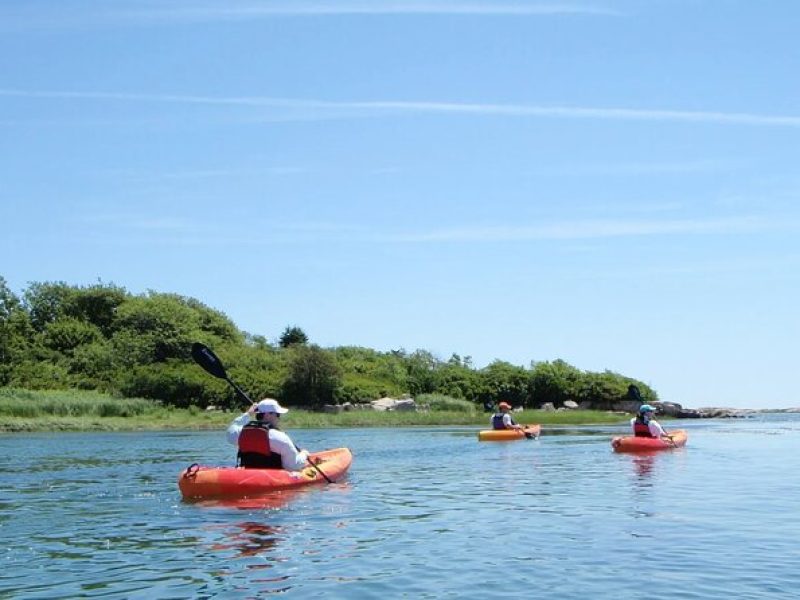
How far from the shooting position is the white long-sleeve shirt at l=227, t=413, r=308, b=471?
1514 cm

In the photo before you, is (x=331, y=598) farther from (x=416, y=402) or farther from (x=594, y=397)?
(x=594, y=397)

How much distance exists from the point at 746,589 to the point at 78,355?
56.1 metres

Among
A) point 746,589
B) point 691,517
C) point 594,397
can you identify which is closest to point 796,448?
point 691,517

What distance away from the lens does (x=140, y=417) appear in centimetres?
4359

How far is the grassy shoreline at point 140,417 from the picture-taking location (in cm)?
3850

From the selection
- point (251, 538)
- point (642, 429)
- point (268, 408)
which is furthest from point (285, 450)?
point (642, 429)

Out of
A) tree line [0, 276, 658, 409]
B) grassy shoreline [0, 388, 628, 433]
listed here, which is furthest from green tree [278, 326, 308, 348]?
grassy shoreline [0, 388, 628, 433]

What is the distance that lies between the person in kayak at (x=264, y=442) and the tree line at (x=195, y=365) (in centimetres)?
3695

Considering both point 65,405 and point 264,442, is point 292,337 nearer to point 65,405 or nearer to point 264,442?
point 65,405

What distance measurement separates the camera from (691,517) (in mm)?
12453

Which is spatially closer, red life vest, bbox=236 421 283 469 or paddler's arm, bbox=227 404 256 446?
red life vest, bbox=236 421 283 469

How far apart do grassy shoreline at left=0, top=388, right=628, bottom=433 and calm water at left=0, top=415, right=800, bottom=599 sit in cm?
1883

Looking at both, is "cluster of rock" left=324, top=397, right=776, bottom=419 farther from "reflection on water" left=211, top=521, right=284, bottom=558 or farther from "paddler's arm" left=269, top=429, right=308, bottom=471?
"reflection on water" left=211, top=521, right=284, bottom=558

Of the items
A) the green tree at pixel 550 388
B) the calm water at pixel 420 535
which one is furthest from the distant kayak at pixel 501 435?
the green tree at pixel 550 388
